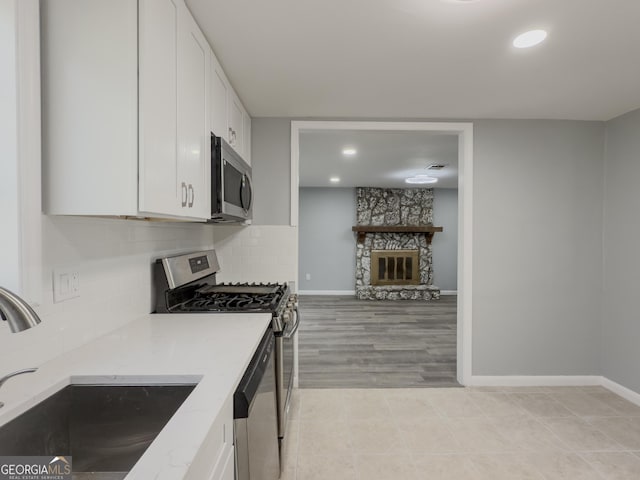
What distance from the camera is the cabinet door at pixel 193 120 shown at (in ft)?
4.54

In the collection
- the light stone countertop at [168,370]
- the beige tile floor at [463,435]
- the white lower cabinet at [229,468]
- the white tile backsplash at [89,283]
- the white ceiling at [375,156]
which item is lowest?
the beige tile floor at [463,435]

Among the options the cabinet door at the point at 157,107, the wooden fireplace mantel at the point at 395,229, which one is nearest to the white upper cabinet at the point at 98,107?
the cabinet door at the point at 157,107

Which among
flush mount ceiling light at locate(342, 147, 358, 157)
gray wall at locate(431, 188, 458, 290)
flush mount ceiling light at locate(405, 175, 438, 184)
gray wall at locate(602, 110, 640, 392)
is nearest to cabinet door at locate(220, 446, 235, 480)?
gray wall at locate(602, 110, 640, 392)

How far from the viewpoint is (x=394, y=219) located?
723 centimetres

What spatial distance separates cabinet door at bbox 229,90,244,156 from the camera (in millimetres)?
2193

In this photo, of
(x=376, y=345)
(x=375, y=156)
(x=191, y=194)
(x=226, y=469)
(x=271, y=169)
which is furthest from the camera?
(x=375, y=156)

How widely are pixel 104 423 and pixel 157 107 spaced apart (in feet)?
3.22

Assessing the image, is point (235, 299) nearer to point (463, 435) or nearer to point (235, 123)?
point (235, 123)

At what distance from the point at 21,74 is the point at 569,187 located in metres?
3.50

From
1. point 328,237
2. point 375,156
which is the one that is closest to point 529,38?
point 375,156

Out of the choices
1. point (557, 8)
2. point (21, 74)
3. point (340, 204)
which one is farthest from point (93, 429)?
point (340, 204)

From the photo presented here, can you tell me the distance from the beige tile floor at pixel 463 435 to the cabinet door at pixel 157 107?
161cm

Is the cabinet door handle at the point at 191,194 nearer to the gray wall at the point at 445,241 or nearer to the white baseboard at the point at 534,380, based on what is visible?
the white baseboard at the point at 534,380

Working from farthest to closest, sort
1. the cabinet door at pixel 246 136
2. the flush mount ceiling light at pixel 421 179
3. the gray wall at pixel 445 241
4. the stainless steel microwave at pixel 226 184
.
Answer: the gray wall at pixel 445 241 → the flush mount ceiling light at pixel 421 179 → the cabinet door at pixel 246 136 → the stainless steel microwave at pixel 226 184
